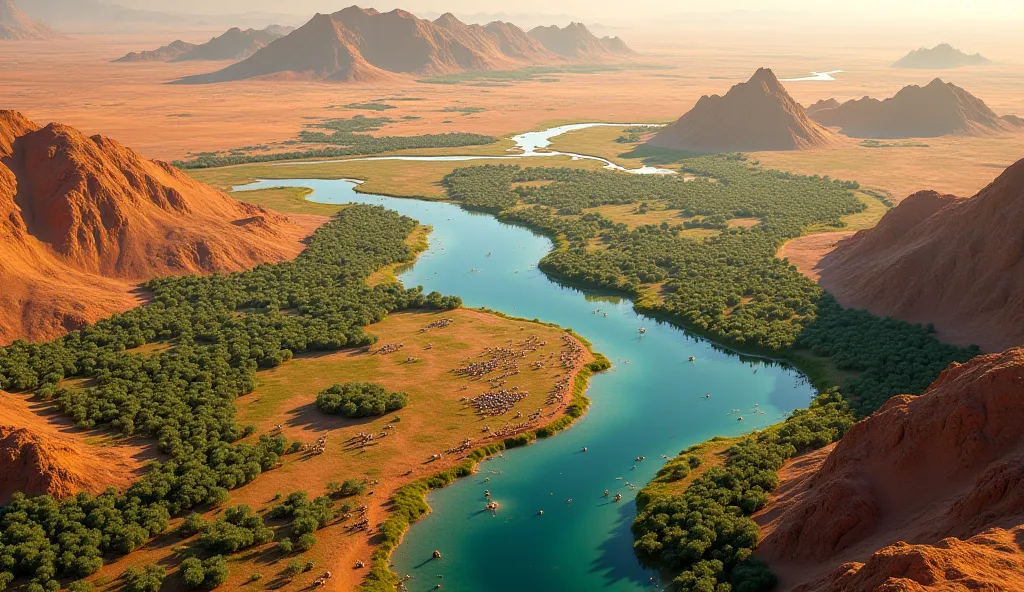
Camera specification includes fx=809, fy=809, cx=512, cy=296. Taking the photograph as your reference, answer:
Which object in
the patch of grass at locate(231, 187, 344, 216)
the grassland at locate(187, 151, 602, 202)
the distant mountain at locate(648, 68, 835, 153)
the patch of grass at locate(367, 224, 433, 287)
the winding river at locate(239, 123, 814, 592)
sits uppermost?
the distant mountain at locate(648, 68, 835, 153)

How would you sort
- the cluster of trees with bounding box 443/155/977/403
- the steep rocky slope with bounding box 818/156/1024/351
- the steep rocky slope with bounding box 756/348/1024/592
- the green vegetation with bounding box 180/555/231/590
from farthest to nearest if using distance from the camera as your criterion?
the steep rocky slope with bounding box 818/156/1024/351 → the cluster of trees with bounding box 443/155/977/403 → the green vegetation with bounding box 180/555/231/590 → the steep rocky slope with bounding box 756/348/1024/592

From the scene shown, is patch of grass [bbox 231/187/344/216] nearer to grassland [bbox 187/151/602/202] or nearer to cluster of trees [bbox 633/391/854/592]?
grassland [bbox 187/151/602/202]

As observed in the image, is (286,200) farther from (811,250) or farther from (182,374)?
(811,250)

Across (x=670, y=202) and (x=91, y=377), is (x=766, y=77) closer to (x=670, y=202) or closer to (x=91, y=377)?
(x=670, y=202)

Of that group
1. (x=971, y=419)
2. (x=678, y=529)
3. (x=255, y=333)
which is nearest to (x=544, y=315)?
(x=255, y=333)

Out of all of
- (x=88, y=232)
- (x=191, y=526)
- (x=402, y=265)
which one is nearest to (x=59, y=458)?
(x=191, y=526)

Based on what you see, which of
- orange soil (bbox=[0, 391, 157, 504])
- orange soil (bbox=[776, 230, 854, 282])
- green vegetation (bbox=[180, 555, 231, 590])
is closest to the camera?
green vegetation (bbox=[180, 555, 231, 590])

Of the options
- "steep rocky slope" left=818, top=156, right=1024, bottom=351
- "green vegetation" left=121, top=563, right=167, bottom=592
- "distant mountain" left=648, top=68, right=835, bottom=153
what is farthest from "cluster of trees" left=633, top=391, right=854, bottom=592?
"distant mountain" left=648, top=68, right=835, bottom=153

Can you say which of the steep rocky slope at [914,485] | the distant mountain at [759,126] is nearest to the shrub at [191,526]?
the steep rocky slope at [914,485]
